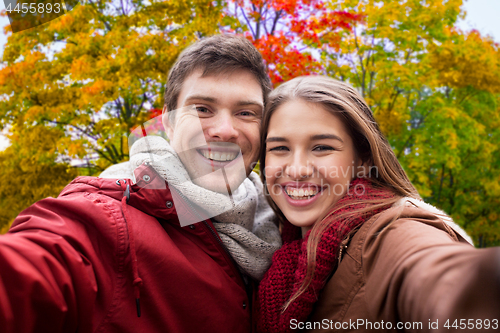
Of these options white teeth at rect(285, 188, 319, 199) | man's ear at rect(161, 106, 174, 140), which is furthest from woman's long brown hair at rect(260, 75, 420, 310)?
man's ear at rect(161, 106, 174, 140)

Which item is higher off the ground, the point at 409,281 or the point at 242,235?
the point at 409,281

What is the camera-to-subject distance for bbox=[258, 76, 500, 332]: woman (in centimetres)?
92

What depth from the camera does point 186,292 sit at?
1642mm

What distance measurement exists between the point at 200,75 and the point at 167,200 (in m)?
0.83

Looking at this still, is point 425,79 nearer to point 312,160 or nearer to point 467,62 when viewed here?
point 467,62

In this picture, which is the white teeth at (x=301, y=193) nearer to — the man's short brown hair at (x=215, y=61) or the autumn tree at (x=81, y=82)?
the man's short brown hair at (x=215, y=61)

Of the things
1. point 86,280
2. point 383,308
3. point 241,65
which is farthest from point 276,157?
point 86,280

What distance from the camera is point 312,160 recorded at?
6.18 ft

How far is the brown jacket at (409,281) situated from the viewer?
809 mm

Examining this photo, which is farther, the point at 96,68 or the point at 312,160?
the point at 96,68

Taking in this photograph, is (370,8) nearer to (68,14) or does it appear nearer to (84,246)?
(68,14)

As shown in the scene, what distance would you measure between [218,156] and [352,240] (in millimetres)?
A: 993

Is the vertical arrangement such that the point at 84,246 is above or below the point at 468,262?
below

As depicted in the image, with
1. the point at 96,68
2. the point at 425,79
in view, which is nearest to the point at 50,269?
the point at 96,68
